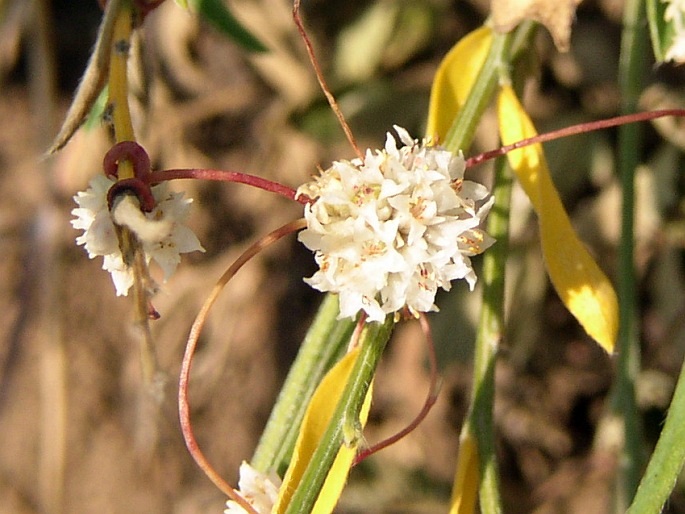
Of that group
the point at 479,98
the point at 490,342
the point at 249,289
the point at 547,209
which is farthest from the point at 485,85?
the point at 249,289

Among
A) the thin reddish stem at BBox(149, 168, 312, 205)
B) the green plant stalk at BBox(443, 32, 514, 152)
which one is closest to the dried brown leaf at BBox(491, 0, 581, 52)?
the green plant stalk at BBox(443, 32, 514, 152)

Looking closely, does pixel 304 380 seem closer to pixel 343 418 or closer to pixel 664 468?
pixel 343 418

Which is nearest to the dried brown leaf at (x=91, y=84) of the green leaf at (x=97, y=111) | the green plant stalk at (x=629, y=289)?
the green leaf at (x=97, y=111)

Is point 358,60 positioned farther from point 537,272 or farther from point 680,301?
point 680,301

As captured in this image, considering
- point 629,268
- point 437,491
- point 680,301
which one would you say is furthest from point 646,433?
point 629,268

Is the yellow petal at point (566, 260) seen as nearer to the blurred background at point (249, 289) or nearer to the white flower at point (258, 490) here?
the white flower at point (258, 490)
